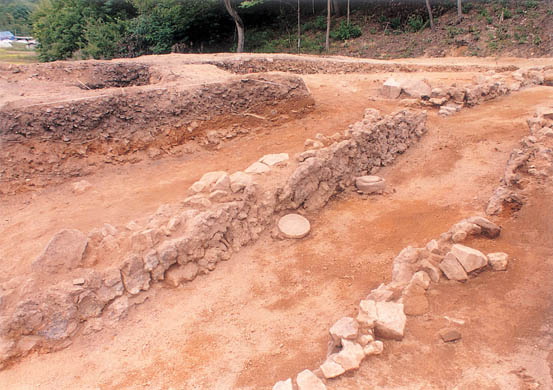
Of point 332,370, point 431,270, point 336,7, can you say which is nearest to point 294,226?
point 431,270

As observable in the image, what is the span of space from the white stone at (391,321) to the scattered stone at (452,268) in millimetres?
814

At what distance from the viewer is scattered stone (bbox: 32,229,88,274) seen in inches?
Result: 173

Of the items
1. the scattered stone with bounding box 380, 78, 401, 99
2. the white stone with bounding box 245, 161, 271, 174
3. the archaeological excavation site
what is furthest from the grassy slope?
the white stone with bounding box 245, 161, 271, 174

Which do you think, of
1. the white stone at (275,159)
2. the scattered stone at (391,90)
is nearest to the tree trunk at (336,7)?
the scattered stone at (391,90)

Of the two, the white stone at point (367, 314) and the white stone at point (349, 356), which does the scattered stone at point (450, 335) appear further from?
the white stone at point (349, 356)

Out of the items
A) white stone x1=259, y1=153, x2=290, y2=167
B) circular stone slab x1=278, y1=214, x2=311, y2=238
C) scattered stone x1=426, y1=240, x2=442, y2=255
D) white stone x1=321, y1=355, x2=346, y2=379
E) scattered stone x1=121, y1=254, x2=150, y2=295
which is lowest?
circular stone slab x1=278, y1=214, x2=311, y2=238

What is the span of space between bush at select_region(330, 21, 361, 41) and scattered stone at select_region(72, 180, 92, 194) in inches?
796

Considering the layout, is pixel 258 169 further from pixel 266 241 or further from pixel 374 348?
pixel 374 348

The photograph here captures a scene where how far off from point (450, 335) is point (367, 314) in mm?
718

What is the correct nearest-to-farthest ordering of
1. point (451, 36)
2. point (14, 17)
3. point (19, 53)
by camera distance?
point (451, 36) → point (19, 53) → point (14, 17)

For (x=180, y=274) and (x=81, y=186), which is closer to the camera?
(x=180, y=274)

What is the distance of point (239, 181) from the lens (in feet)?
19.2

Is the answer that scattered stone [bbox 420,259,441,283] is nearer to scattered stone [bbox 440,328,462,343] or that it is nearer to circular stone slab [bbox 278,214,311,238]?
scattered stone [bbox 440,328,462,343]

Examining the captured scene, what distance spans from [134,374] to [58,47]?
81.3 ft
